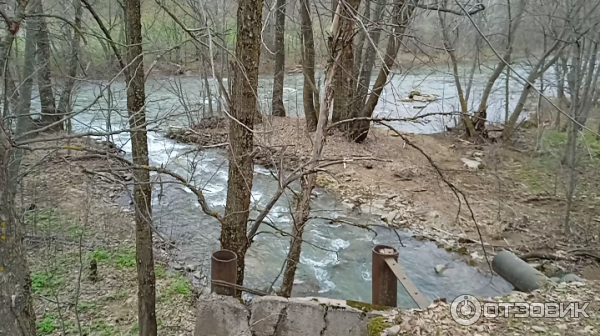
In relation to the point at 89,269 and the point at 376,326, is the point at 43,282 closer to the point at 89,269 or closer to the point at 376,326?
the point at 89,269

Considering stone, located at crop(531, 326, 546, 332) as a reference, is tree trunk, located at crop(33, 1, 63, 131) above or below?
above

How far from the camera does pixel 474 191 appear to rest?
32.0ft

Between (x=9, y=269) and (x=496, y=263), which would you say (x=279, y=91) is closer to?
(x=496, y=263)

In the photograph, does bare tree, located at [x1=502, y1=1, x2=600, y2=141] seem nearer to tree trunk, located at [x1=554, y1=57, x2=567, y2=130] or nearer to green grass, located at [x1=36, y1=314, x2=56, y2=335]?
tree trunk, located at [x1=554, y1=57, x2=567, y2=130]

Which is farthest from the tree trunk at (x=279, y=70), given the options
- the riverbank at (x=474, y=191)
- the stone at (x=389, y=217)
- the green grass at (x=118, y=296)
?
the green grass at (x=118, y=296)

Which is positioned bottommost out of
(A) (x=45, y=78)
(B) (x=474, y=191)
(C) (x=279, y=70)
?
(B) (x=474, y=191)

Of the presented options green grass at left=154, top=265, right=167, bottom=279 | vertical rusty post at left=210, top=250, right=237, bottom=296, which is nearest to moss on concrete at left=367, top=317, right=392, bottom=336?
vertical rusty post at left=210, top=250, right=237, bottom=296

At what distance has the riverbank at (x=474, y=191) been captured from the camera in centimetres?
750

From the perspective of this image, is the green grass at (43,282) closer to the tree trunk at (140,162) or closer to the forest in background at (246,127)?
the forest in background at (246,127)

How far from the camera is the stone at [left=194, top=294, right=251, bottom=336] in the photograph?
3160mm

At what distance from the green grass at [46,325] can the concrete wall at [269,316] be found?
2661 mm

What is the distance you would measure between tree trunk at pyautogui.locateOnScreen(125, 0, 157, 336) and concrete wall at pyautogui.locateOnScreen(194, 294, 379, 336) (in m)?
0.96

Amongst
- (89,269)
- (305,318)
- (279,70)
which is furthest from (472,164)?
(305,318)

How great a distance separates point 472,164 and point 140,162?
8.93 meters
